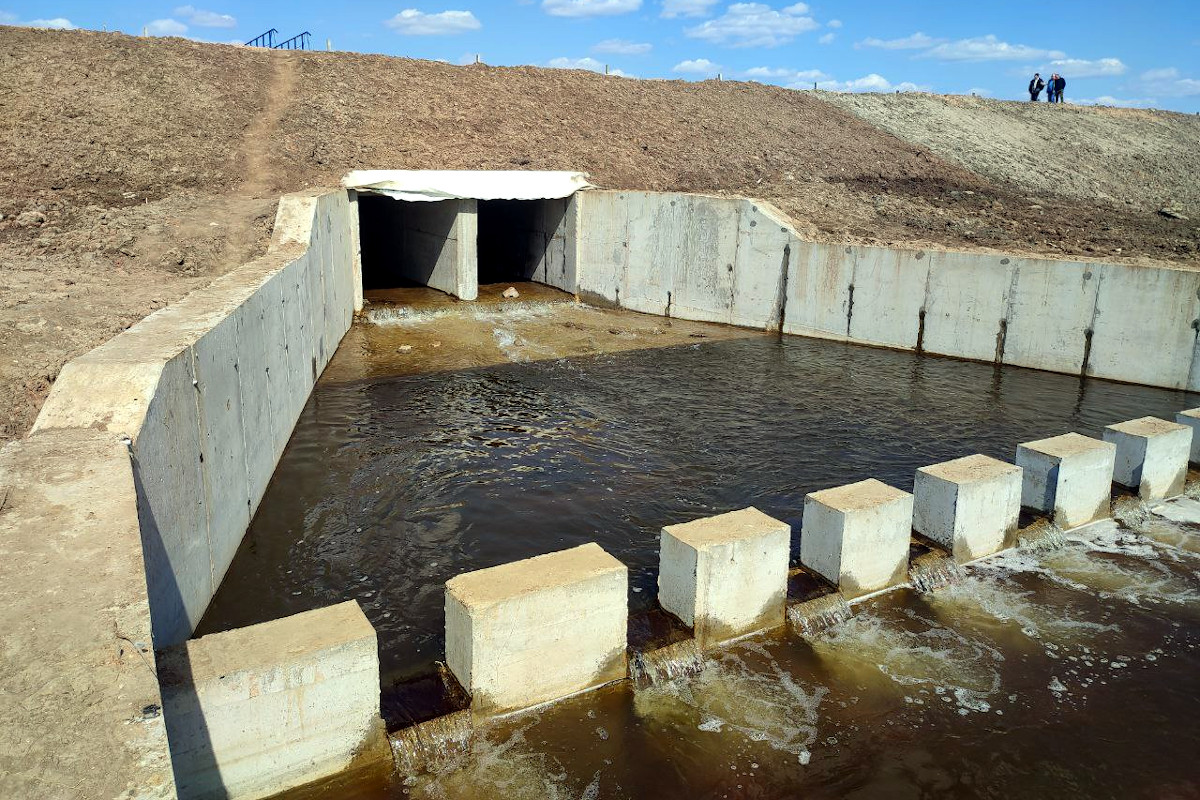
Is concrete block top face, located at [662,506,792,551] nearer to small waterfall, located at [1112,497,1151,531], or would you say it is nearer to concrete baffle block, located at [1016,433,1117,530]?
concrete baffle block, located at [1016,433,1117,530]

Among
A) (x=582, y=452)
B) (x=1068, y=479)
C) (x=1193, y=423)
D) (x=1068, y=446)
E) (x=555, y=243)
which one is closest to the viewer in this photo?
(x=1068, y=479)

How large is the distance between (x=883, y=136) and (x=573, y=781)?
3094 cm

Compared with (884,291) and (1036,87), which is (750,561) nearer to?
(884,291)

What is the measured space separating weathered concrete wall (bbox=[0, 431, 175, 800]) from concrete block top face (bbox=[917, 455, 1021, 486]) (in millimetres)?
6660

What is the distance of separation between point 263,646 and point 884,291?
15402 millimetres

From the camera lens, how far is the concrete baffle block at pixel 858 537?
7.30 meters

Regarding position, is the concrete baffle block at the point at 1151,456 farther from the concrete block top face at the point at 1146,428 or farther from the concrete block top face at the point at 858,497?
the concrete block top face at the point at 858,497

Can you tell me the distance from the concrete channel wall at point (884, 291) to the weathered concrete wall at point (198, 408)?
980cm

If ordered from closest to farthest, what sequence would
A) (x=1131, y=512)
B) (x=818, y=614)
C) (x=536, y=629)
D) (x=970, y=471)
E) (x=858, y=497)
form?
(x=536, y=629), (x=818, y=614), (x=858, y=497), (x=970, y=471), (x=1131, y=512)

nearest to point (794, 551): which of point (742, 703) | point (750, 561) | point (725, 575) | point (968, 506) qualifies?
point (968, 506)

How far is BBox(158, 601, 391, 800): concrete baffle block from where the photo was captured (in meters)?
4.53

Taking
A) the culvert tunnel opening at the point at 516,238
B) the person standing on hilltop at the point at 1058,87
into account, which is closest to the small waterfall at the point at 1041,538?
the culvert tunnel opening at the point at 516,238

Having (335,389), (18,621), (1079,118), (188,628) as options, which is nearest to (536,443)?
(335,389)

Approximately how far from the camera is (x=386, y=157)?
22.1 metres
